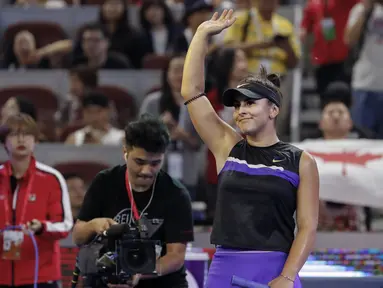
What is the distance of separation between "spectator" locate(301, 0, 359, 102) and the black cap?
18.9 feet

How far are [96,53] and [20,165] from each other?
17.0ft

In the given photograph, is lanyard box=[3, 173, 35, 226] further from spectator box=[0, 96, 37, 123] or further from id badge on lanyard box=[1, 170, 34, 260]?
spectator box=[0, 96, 37, 123]

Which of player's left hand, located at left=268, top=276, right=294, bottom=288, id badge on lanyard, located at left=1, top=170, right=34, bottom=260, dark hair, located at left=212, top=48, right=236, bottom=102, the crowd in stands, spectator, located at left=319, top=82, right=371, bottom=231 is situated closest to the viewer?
player's left hand, located at left=268, top=276, right=294, bottom=288

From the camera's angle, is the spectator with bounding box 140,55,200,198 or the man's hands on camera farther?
the spectator with bounding box 140,55,200,198

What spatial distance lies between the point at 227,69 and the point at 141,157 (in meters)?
3.95

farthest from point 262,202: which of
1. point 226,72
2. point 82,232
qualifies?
point 226,72

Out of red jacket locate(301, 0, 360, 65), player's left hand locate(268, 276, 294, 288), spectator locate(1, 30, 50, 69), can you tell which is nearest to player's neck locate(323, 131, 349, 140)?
red jacket locate(301, 0, 360, 65)

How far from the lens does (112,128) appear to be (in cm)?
960

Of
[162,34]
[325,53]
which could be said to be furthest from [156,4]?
[325,53]

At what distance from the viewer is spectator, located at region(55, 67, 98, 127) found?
10.6 metres

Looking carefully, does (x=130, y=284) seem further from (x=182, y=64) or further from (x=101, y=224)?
(x=182, y=64)

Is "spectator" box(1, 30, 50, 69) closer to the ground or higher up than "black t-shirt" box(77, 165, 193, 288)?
higher up

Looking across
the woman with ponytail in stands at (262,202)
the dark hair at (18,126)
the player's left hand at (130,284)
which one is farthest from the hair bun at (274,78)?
the dark hair at (18,126)

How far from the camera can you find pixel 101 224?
5258 mm
